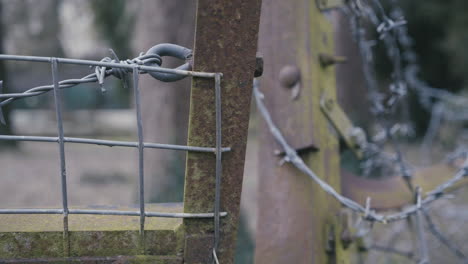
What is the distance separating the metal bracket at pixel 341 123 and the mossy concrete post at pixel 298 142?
2 cm

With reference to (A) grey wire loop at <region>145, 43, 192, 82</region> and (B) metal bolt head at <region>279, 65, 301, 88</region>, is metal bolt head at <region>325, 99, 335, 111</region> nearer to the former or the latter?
(B) metal bolt head at <region>279, 65, 301, 88</region>

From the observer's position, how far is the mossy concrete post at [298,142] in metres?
1.73

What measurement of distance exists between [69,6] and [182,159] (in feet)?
38.4

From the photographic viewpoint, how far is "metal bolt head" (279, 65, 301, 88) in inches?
68.6

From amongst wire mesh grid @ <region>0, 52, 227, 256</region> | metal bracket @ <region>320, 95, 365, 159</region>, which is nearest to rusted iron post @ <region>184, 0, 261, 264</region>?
wire mesh grid @ <region>0, 52, 227, 256</region>

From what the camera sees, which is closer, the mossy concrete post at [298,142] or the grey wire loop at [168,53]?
the grey wire loop at [168,53]

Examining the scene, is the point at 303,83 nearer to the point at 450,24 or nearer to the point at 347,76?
the point at 347,76

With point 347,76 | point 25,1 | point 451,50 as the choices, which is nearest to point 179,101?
point 347,76

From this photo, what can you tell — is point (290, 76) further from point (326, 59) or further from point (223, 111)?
point (223, 111)

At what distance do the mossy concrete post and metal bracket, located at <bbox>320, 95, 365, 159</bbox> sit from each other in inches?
0.9

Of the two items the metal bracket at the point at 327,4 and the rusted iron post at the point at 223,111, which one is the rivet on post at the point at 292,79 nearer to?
the metal bracket at the point at 327,4

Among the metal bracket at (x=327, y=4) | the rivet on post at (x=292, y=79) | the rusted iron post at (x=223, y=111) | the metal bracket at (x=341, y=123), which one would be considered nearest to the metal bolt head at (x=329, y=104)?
the metal bracket at (x=341, y=123)

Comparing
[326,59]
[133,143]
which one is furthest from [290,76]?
[133,143]

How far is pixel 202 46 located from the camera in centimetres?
113
